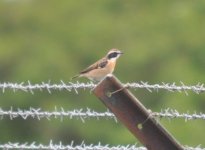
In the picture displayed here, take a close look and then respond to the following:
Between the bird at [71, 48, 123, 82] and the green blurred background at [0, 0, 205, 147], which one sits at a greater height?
the green blurred background at [0, 0, 205, 147]

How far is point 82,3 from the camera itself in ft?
99.1

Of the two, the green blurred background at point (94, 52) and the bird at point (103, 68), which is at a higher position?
the green blurred background at point (94, 52)

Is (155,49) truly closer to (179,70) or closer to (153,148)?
(179,70)

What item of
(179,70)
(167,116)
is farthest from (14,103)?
(167,116)

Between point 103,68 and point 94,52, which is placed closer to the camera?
point 103,68

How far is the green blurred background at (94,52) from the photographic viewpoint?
21.2 meters

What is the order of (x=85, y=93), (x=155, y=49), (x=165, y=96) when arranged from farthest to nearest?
(x=155, y=49) < (x=85, y=93) < (x=165, y=96)

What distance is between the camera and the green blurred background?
21156mm

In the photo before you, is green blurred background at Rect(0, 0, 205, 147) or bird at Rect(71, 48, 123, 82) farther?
green blurred background at Rect(0, 0, 205, 147)

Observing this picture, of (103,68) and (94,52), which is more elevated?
(94,52)

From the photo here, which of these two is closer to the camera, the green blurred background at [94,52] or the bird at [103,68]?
the bird at [103,68]

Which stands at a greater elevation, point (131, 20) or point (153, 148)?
point (131, 20)

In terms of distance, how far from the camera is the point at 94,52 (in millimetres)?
24922

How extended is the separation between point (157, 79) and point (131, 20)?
5.67 metres
